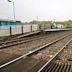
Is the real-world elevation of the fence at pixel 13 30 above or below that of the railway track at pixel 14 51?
above

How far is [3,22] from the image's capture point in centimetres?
3209

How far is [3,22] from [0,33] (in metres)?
11.5

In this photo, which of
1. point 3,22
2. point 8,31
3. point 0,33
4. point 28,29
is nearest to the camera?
point 0,33

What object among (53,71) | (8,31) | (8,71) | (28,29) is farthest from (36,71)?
(28,29)

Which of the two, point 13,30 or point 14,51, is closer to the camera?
point 14,51

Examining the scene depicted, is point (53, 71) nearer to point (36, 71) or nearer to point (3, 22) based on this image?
point (36, 71)

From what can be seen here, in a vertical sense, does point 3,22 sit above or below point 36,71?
above

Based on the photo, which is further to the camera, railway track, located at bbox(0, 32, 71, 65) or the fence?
the fence

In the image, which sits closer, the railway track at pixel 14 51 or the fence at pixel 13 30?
the railway track at pixel 14 51

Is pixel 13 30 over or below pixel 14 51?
over

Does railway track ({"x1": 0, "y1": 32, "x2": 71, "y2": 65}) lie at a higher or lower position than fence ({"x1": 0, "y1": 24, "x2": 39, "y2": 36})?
lower

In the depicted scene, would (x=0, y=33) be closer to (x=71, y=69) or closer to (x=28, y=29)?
(x=28, y=29)

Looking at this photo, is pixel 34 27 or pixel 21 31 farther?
pixel 34 27

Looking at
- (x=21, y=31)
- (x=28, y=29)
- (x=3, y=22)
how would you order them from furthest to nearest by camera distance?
(x=3, y=22) < (x=28, y=29) < (x=21, y=31)
